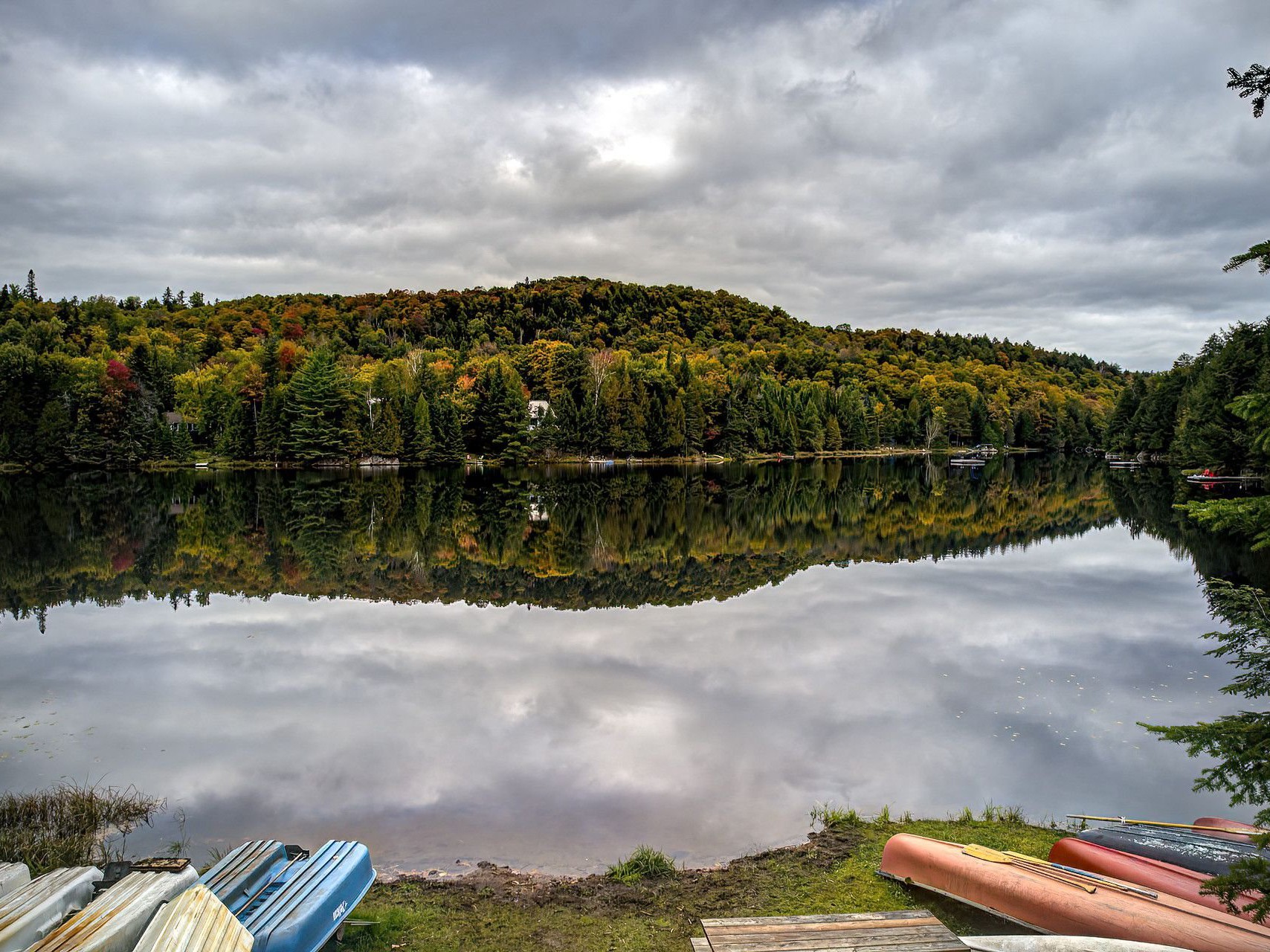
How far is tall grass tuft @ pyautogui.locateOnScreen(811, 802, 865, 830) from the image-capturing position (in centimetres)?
909

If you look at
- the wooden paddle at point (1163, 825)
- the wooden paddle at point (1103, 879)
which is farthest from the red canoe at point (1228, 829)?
the wooden paddle at point (1103, 879)

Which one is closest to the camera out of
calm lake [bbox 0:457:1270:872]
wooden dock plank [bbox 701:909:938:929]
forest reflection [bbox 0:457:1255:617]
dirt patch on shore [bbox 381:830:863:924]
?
wooden dock plank [bbox 701:909:938:929]

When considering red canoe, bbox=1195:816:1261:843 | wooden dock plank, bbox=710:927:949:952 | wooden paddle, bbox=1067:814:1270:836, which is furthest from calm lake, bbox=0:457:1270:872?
wooden dock plank, bbox=710:927:949:952

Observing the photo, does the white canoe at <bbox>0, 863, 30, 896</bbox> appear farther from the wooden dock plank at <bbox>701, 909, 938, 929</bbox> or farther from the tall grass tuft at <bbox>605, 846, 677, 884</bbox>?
the wooden dock plank at <bbox>701, 909, 938, 929</bbox>

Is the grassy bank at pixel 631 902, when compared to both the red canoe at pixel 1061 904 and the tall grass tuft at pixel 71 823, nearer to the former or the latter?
the red canoe at pixel 1061 904

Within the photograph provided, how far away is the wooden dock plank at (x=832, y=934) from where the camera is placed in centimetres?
547

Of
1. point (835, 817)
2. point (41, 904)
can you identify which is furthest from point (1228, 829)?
point (41, 904)

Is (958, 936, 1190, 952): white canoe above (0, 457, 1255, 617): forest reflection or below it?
above

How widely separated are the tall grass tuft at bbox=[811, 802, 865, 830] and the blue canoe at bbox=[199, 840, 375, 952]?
5127mm

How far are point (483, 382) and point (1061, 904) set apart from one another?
297 ft

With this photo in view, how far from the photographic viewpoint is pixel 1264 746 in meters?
4.95

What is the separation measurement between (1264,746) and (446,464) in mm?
89467

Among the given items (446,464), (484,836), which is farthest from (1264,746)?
(446,464)

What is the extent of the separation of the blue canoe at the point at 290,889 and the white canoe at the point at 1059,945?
4.70 m
